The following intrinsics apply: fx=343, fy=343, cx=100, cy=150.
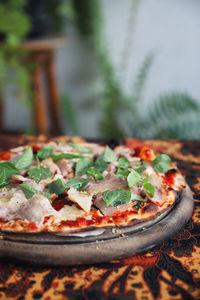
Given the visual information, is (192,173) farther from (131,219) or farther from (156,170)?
(131,219)

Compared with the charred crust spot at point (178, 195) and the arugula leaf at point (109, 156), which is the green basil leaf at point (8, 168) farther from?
the charred crust spot at point (178, 195)

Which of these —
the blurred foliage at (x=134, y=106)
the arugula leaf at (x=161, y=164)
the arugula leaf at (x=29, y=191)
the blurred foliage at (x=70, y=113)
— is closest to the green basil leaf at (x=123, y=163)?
the arugula leaf at (x=161, y=164)

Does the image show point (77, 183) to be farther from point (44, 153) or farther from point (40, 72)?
point (40, 72)

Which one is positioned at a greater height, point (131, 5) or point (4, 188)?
point (131, 5)

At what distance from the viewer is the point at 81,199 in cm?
105

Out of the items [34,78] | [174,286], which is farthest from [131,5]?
[174,286]

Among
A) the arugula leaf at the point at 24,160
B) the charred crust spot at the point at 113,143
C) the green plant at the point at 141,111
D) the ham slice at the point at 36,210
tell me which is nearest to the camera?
the ham slice at the point at 36,210

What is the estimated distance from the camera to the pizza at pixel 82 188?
982 millimetres

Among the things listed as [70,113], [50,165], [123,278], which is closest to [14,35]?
[70,113]

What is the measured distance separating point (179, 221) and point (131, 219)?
17 centimetres

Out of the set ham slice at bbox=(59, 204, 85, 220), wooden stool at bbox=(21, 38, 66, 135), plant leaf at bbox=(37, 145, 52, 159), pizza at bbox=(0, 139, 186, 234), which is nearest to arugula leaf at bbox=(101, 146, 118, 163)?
pizza at bbox=(0, 139, 186, 234)

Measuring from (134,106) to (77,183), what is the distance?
2.25m

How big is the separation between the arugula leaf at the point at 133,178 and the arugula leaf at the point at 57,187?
0.22 m

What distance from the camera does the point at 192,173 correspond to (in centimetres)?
150
